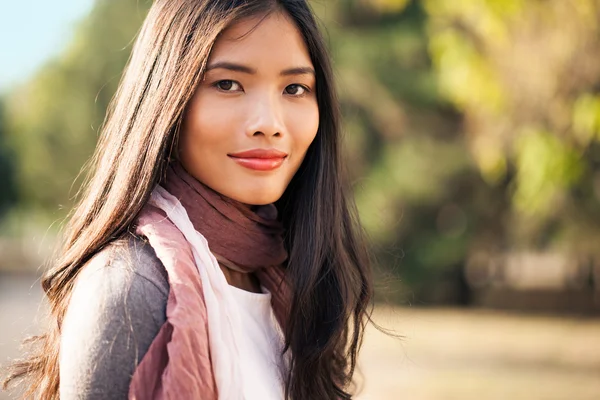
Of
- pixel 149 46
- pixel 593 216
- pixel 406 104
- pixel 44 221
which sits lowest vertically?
pixel 44 221

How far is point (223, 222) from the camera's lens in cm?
192

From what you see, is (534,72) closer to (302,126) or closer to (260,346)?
(302,126)

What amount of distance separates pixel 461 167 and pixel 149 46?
1704 centimetres

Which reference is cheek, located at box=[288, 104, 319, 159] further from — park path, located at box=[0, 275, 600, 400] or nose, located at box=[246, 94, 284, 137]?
park path, located at box=[0, 275, 600, 400]

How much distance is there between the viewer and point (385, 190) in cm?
1880

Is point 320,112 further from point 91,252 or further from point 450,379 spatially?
point 450,379

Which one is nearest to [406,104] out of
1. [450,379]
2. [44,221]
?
[450,379]

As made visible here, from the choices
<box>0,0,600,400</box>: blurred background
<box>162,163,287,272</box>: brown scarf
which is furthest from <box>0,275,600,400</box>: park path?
<box>162,163,287,272</box>: brown scarf

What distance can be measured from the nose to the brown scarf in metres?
0.19

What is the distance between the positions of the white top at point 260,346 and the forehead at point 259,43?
21.0 inches

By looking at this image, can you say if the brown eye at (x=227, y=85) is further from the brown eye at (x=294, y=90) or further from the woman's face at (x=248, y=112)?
the brown eye at (x=294, y=90)

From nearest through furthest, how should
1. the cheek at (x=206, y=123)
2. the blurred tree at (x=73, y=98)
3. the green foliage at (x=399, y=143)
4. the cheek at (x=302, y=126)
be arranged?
the cheek at (x=206, y=123) → the cheek at (x=302, y=126) → the green foliage at (x=399, y=143) → the blurred tree at (x=73, y=98)

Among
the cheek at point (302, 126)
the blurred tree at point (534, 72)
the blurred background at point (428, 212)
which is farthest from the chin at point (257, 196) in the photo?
the blurred background at point (428, 212)

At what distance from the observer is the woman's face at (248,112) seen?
1833 millimetres
